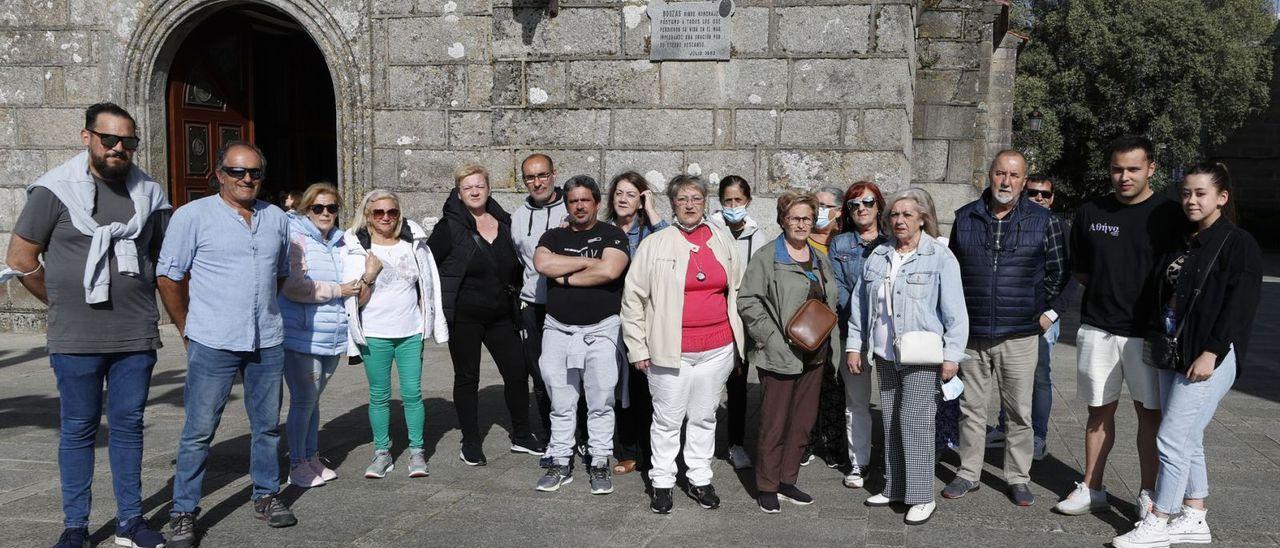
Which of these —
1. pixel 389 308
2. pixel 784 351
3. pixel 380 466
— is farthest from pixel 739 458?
pixel 389 308

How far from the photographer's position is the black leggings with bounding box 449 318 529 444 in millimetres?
5324

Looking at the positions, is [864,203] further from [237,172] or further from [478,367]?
[237,172]

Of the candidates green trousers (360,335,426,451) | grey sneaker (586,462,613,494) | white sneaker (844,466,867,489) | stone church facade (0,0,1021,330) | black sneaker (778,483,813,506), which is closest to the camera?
black sneaker (778,483,813,506)

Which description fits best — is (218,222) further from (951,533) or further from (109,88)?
(109,88)

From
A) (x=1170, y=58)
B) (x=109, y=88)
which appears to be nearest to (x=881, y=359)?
(x=109, y=88)

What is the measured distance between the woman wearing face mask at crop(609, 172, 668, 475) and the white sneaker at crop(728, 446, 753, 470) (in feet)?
1.66

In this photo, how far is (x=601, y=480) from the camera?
4.85 metres

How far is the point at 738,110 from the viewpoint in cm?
785

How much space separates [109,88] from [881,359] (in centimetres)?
793

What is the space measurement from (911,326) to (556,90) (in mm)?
4522

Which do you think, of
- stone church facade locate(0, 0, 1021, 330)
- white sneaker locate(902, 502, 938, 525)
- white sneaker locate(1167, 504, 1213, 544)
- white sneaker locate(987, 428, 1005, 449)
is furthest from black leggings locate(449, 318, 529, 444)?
white sneaker locate(1167, 504, 1213, 544)

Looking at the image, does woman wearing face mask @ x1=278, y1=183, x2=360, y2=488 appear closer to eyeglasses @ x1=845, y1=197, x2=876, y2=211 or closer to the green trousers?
the green trousers

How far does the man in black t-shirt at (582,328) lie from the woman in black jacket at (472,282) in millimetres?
512

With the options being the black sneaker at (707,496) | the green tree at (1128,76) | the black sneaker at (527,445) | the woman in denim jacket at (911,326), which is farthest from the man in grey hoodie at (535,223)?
the green tree at (1128,76)
